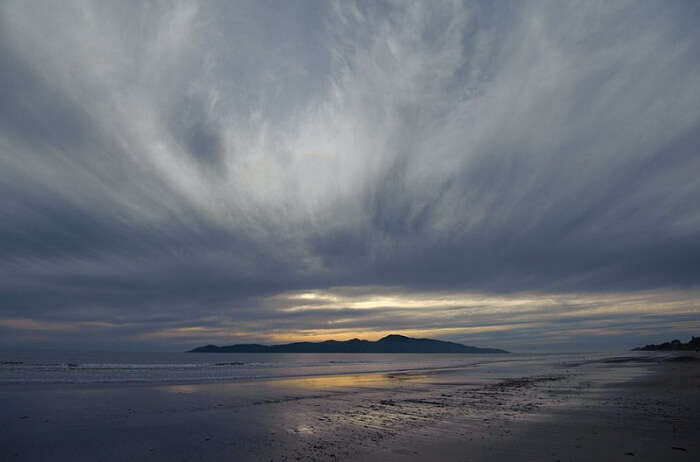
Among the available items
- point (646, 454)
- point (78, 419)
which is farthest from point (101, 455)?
point (646, 454)

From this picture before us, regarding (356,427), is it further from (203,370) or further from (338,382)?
(203,370)

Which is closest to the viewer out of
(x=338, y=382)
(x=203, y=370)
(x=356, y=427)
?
(x=356, y=427)

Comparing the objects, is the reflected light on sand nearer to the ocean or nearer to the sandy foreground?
the ocean

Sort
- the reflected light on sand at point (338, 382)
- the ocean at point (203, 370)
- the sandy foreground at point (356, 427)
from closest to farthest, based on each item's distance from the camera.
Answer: the sandy foreground at point (356, 427), the reflected light on sand at point (338, 382), the ocean at point (203, 370)

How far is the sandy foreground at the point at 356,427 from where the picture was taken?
36.8ft

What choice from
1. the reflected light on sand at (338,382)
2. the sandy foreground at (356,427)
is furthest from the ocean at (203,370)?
the sandy foreground at (356,427)

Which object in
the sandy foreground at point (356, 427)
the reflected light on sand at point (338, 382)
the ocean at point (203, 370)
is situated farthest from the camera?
the ocean at point (203, 370)

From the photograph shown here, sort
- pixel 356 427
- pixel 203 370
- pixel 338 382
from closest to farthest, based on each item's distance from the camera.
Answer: pixel 356 427
pixel 338 382
pixel 203 370

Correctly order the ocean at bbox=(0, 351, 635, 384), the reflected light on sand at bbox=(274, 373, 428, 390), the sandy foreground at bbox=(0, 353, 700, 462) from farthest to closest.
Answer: the ocean at bbox=(0, 351, 635, 384) → the reflected light on sand at bbox=(274, 373, 428, 390) → the sandy foreground at bbox=(0, 353, 700, 462)

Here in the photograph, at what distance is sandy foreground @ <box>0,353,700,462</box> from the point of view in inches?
441

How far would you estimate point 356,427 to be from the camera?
15.1 meters

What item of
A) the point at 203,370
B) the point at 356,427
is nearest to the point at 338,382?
the point at 356,427

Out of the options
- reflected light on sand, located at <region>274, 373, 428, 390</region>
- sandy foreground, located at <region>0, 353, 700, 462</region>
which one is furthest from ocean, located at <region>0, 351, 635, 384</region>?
sandy foreground, located at <region>0, 353, 700, 462</region>

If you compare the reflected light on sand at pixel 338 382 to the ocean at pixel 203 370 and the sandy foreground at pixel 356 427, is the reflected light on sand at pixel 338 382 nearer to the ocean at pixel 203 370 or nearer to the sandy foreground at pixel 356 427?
the ocean at pixel 203 370
